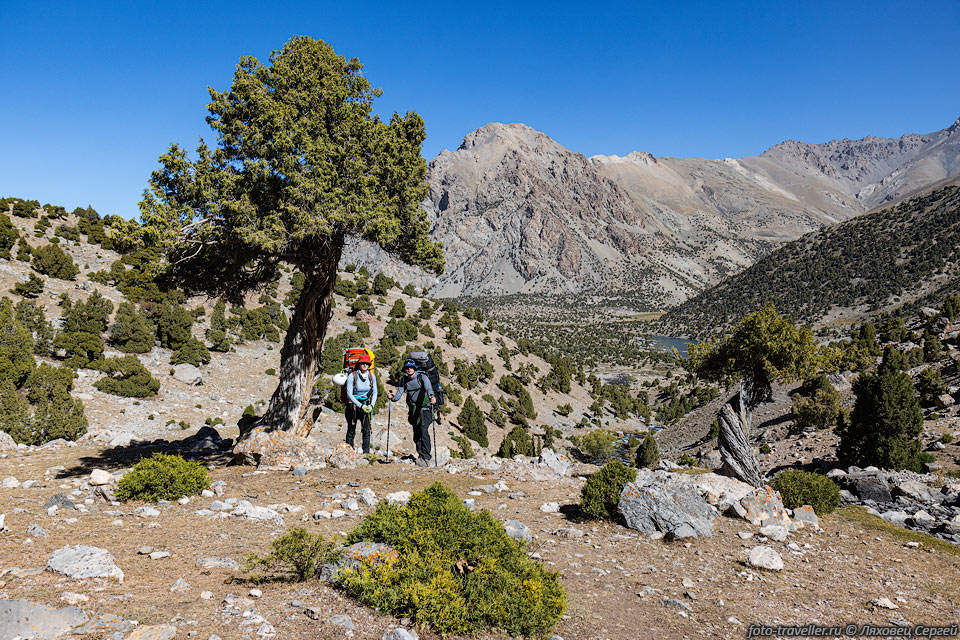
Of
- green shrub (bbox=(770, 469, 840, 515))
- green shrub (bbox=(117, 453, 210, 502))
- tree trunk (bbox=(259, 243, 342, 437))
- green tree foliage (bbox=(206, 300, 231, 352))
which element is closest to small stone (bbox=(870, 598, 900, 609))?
green shrub (bbox=(770, 469, 840, 515))

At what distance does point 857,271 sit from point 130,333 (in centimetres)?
14008

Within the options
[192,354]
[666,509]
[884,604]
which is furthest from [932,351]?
[192,354]

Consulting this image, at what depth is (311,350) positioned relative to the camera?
12.1m

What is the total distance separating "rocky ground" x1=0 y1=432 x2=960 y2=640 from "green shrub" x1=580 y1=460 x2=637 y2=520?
0.83 ft

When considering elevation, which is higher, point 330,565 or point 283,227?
point 283,227

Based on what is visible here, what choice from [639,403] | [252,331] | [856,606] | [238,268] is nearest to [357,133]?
[238,268]

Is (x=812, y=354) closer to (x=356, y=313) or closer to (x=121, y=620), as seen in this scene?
(x=121, y=620)

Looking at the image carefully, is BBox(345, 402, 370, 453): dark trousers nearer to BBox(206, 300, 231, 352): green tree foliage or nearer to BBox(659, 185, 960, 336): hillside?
BBox(206, 300, 231, 352): green tree foliage

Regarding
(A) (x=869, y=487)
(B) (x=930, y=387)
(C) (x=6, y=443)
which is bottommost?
(A) (x=869, y=487)

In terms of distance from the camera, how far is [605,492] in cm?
905

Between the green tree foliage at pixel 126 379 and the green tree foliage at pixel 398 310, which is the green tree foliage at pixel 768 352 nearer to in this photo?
the green tree foliage at pixel 126 379

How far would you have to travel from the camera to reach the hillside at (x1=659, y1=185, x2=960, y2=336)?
318ft

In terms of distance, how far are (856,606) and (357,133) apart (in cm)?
1276

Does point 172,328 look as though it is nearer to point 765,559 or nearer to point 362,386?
point 362,386
